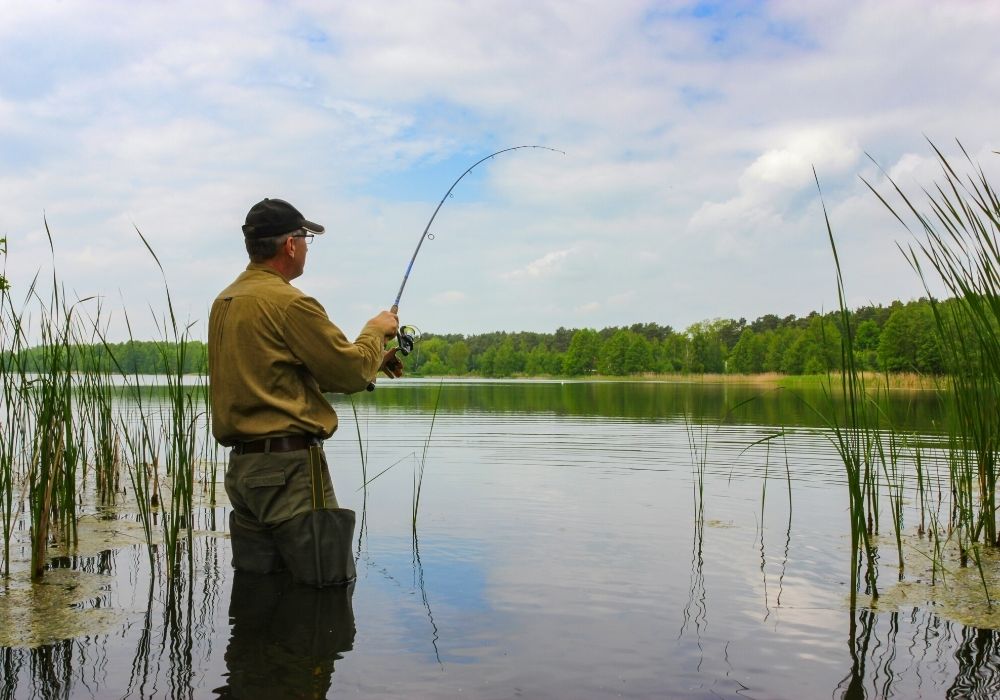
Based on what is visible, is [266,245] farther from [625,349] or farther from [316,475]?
[625,349]

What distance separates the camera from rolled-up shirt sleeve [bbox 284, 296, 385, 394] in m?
3.89

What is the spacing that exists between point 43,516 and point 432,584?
230 cm

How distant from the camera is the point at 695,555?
6.00 metres

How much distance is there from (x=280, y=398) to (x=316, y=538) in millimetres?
722

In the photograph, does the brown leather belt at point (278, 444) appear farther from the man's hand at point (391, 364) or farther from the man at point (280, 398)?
the man's hand at point (391, 364)

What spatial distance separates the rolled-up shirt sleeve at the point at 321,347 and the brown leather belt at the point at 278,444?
28 cm

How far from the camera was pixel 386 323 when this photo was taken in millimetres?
4527

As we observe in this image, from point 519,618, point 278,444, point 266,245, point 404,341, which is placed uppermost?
point 266,245

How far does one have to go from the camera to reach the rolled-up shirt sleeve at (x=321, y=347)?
389 centimetres

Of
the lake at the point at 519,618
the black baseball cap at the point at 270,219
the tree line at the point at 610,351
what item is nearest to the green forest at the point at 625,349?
the tree line at the point at 610,351

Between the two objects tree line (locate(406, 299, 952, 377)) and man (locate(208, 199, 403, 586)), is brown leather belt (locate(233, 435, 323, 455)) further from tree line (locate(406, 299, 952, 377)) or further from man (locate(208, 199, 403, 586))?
tree line (locate(406, 299, 952, 377))

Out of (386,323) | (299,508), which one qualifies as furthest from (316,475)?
(386,323)

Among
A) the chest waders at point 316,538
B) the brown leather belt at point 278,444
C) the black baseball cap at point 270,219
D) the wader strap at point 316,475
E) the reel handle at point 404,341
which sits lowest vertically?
the chest waders at point 316,538

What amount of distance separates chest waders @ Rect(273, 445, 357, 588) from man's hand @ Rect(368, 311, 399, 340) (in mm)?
767
